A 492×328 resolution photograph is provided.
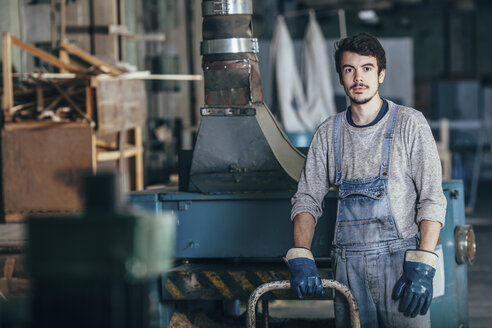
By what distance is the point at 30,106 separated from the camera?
6.69 m

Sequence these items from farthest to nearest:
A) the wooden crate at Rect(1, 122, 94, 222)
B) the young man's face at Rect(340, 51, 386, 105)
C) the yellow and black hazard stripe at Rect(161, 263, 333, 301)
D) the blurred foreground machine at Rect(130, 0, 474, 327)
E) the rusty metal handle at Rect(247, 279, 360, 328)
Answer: the wooden crate at Rect(1, 122, 94, 222) < the blurred foreground machine at Rect(130, 0, 474, 327) < the yellow and black hazard stripe at Rect(161, 263, 333, 301) < the young man's face at Rect(340, 51, 386, 105) < the rusty metal handle at Rect(247, 279, 360, 328)

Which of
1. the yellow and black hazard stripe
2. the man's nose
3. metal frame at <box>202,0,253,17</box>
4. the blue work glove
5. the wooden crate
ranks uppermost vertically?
metal frame at <box>202,0,253,17</box>

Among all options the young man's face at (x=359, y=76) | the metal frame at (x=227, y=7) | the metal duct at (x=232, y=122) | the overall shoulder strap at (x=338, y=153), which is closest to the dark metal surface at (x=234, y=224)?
the metal duct at (x=232, y=122)

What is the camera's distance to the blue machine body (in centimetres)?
398

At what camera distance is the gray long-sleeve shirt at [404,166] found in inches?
125

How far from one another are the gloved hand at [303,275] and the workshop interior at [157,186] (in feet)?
0.44

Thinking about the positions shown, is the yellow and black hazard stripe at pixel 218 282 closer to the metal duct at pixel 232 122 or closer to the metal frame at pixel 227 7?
the metal duct at pixel 232 122

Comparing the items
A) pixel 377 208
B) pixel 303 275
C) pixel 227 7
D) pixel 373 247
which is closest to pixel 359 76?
pixel 377 208

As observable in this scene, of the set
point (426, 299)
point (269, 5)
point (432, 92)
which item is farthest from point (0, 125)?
point (432, 92)

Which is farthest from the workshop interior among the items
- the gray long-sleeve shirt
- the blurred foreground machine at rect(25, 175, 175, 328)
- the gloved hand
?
the gray long-sleeve shirt

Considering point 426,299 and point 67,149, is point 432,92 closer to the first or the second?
point 67,149

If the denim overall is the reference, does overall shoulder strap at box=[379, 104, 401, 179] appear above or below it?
above

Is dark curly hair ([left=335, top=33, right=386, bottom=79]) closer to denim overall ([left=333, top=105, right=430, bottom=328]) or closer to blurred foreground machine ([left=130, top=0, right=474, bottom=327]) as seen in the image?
denim overall ([left=333, top=105, right=430, bottom=328])

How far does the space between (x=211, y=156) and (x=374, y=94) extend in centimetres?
112
